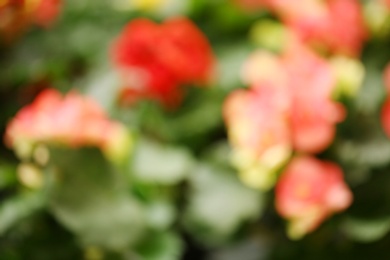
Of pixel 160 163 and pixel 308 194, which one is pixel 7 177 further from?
pixel 308 194

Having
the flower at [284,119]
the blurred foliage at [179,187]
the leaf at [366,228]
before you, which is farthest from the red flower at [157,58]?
the leaf at [366,228]

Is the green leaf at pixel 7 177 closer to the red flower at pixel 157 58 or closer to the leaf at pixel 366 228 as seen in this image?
the red flower at pixel 157 58

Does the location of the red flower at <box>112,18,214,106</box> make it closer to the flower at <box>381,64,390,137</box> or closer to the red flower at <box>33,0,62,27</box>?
the red flower at <box>33,0,62,27</box>

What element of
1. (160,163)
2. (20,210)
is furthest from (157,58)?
(20,210)

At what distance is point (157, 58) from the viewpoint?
0.66 m

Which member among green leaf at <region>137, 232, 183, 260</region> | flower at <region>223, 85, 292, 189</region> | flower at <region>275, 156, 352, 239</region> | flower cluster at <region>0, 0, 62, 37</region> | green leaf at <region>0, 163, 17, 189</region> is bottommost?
green leaf at <region>137, 232, 183, 260</region>

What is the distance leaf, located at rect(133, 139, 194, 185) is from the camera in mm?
607

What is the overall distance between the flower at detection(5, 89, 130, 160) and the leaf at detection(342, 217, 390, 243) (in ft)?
0.73

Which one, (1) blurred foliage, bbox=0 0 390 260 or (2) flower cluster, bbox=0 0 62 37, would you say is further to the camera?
(2) flower cluster, bbox=0 0 62 37

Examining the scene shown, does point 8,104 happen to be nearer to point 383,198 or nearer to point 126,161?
point 126,161

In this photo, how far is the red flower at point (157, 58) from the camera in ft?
2.17

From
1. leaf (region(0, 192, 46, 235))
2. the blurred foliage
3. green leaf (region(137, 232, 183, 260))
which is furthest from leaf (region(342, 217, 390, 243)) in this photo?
leaf (region(0, 192, 46, 235))

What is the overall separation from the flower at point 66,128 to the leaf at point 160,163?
35mm

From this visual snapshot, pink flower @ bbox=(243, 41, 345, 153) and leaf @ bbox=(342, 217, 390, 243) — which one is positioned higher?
pink flower @ bbox=(243, 41, 345, 153)
